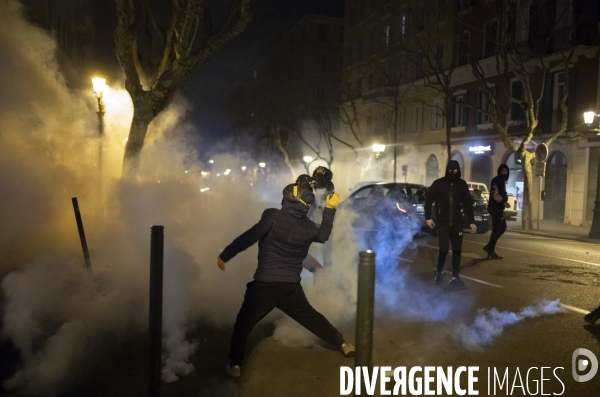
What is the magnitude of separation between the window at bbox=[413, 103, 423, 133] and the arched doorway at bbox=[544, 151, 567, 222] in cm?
1144

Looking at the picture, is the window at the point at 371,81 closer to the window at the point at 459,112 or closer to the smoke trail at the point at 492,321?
the window at the point at 459,112

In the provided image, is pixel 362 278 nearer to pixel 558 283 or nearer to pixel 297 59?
pixel 558 283

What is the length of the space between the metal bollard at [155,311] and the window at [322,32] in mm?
57570

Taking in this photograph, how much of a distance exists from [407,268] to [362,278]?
6613 millimetres

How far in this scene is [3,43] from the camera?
8.99 m

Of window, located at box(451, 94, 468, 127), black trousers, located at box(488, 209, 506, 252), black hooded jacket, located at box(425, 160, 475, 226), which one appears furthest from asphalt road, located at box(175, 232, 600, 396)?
window, located at box(451, 94, 468, 127)

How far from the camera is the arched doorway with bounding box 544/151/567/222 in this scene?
79.4 ft

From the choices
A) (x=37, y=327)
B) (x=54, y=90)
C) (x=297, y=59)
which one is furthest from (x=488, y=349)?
(x=297, y=59)

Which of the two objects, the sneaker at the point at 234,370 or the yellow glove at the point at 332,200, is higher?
the yellow glove at the point at 332,200

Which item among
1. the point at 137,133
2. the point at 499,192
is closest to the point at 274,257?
the point at 499,192

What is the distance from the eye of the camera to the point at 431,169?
112ft

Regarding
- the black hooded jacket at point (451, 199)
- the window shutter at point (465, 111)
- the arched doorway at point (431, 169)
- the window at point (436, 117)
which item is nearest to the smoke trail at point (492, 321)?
the black hooded jacket at point (451, 199)

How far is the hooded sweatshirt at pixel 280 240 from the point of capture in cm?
437

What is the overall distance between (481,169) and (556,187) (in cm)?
550
